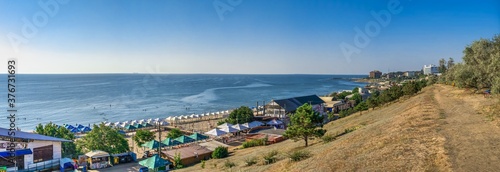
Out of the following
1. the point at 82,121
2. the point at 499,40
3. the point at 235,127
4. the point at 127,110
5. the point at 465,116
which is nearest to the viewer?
the point at 465,116

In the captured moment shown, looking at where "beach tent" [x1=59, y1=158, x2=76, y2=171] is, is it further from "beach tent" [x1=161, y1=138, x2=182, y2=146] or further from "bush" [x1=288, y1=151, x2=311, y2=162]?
"bush" [x1=288, y1=151, x2=311, y2=162]

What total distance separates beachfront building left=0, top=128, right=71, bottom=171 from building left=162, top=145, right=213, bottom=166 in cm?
883

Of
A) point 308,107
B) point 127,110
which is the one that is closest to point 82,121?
point 127,110

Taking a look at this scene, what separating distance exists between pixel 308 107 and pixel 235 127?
1889 centimetres

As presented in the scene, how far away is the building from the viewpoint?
26031 mm

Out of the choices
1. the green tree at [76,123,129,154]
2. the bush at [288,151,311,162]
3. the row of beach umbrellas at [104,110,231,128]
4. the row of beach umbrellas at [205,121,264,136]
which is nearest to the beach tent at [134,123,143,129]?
the row of beach umbrellas at [104,110,231,128]

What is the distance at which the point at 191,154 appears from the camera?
88.2 feet

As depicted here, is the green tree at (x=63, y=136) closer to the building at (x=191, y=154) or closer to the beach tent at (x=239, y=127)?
the building at (x=191, y=154)

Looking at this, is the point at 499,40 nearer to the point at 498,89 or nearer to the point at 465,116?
the point at 498,89

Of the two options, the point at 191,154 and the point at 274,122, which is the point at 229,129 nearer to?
the point at 274,122

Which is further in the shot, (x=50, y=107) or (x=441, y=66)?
(x=441, y=66)

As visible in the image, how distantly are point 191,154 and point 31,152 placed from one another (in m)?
12.2

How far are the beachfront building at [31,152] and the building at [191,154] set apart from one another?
8828 millimetres

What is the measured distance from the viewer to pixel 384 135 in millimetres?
17875
